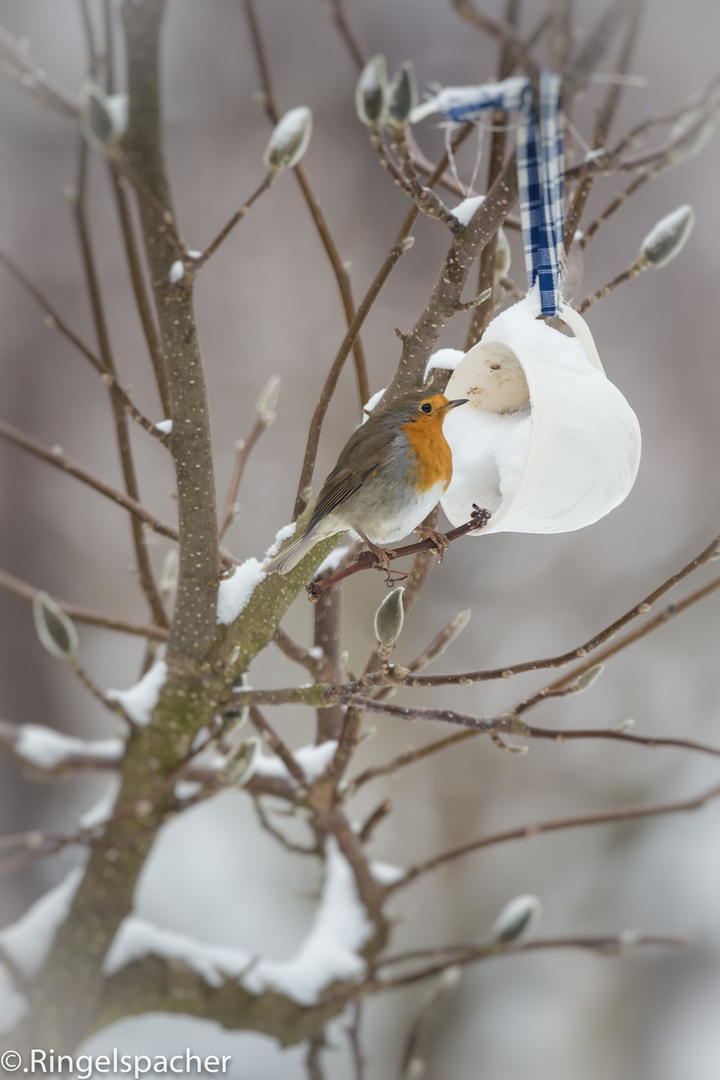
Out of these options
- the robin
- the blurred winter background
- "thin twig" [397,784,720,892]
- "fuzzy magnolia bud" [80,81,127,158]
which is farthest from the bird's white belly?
the blurred winter background

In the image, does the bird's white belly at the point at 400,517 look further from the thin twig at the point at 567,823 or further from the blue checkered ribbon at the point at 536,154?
the thin twig at the point at 567,823

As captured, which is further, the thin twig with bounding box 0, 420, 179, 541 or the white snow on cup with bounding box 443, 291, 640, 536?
the thin twig with bounding box 0, 420, 179, 541

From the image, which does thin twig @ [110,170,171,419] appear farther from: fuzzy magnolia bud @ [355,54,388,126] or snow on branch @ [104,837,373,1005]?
snow on branch @ [104,837,373,1005]

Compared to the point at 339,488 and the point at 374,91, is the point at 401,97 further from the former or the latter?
the point at 339,488

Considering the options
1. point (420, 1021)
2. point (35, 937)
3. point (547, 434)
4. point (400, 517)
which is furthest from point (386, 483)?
point (420, 1021)

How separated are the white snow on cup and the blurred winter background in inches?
25.8

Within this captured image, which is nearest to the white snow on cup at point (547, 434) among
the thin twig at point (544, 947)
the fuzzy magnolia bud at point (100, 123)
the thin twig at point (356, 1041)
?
the fuzzy magnolia bud at point (100, 123)

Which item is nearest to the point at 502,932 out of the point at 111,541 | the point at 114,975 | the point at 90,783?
the point at 114,975

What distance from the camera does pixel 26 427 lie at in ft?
7.30

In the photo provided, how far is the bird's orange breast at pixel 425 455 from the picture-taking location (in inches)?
28.5

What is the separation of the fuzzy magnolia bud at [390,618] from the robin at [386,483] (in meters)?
0.06

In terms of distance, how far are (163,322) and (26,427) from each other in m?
1.73

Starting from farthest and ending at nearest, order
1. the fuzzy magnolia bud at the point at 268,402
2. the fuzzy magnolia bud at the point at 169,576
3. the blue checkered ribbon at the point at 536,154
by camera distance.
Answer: the fuzzy magnolia bud at the point at 169,576 < the fuzzy magnolia bud at the point at 268,402 < the blue checkered ribbon at the point at 536,154

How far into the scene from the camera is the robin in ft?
2.35
